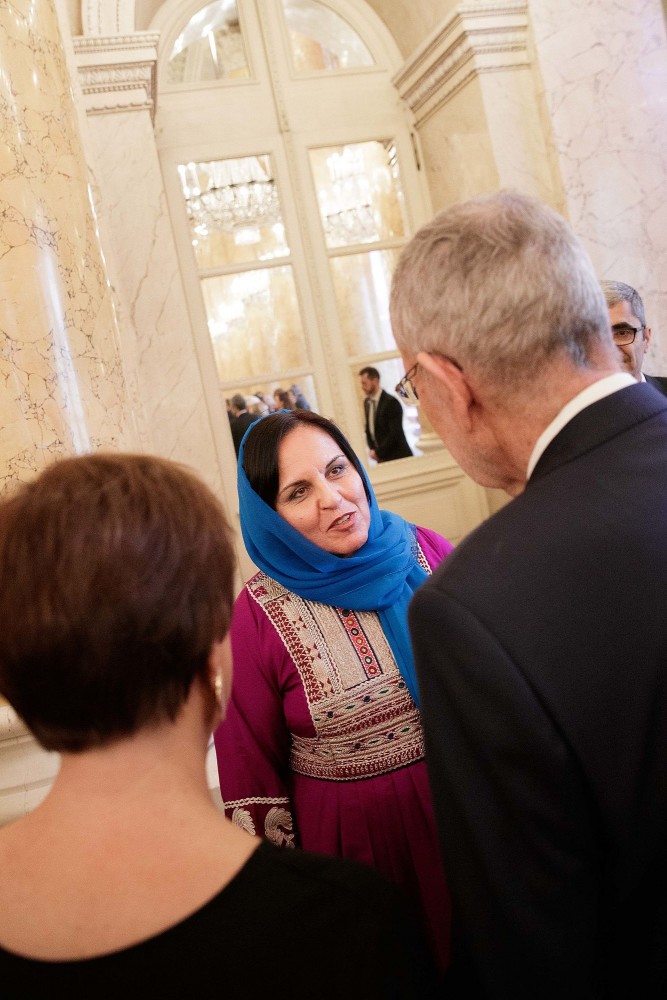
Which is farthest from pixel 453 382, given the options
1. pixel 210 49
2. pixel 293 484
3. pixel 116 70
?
pixel 210 49

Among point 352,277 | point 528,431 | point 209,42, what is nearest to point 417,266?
point 528,431

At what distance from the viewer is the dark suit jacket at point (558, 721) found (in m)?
1.03

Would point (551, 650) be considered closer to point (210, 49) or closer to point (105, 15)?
point (105, 15)

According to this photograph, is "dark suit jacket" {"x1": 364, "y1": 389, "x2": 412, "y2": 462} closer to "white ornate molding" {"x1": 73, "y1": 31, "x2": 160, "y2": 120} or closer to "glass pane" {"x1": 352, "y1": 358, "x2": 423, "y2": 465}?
"glass pane" {"x1": 352, "y1": 358, "x2": 423, "y2": 465}

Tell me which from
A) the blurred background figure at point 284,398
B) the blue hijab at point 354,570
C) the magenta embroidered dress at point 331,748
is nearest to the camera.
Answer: the magenta embroidered dress at point 331,748

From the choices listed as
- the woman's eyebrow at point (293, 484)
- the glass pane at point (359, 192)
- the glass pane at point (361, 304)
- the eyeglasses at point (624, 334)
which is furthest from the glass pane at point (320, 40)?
the woman's eyebrow at point (293, 484)

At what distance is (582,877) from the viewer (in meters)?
1.05

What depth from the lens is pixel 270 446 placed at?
6.79 feet

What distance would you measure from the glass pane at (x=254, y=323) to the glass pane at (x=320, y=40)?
1515mm

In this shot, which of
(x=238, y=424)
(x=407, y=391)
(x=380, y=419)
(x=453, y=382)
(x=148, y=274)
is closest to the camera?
(x=453, y=382)

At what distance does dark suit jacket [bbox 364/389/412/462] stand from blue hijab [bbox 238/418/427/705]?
409 cm

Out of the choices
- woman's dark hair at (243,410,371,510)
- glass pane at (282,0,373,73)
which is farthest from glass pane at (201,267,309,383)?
woman's dark hair at (243,410,371,510)

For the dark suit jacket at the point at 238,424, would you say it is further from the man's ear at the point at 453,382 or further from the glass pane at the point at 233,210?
the man's ear at the point at 453,382

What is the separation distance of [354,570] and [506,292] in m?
0.91
